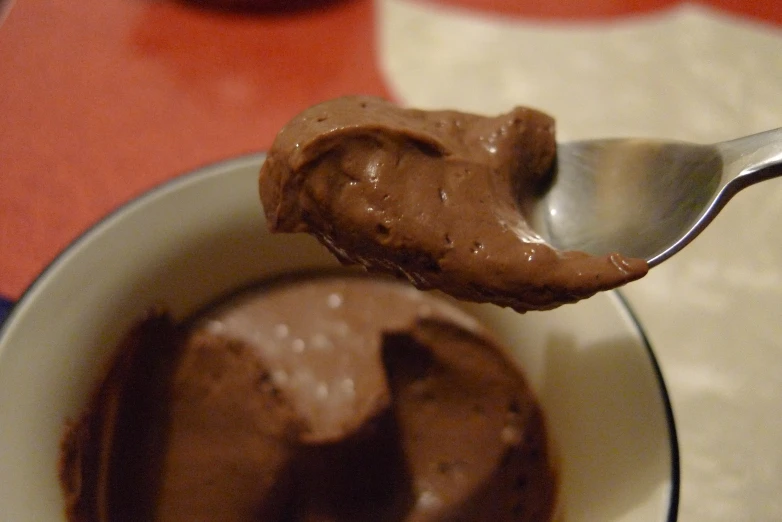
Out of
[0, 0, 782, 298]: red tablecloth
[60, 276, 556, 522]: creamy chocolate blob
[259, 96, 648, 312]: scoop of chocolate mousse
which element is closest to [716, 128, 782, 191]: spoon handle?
[259, 96, 648, 312]: scoop of chocolate mousse

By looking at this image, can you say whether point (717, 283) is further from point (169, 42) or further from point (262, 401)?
point (169, 42)

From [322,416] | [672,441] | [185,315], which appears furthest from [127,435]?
[672,441]

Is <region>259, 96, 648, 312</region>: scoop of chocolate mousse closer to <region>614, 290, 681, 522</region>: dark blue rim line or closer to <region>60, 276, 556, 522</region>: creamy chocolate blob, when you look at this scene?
<region>614, 290, 681, 522</region>: dark blue rim line

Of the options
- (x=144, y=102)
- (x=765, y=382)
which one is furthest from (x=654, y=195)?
(x=144, y=102)

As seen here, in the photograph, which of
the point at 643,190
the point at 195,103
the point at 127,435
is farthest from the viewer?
the point at 195,103

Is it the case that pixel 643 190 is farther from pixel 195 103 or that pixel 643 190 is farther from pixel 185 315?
pixel 195 103

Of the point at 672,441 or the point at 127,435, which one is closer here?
the point at 672,441
